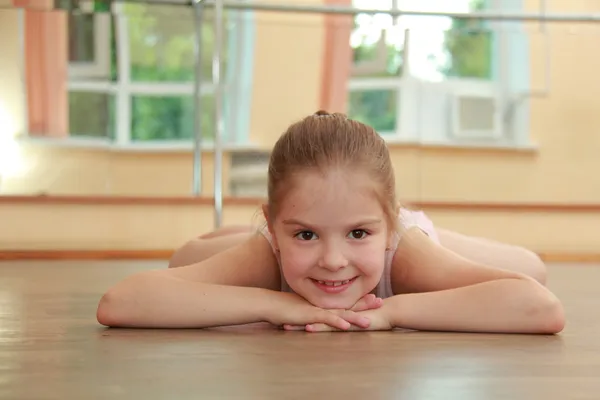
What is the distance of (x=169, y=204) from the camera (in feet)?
10.4

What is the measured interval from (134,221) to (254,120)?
1.85 ft

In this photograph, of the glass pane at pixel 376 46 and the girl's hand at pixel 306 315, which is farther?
the glass pane at pixel 376 46

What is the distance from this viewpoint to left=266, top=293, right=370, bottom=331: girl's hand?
3.68 feet

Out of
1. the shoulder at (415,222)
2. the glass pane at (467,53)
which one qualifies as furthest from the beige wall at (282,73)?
the shoulder at (415,222)

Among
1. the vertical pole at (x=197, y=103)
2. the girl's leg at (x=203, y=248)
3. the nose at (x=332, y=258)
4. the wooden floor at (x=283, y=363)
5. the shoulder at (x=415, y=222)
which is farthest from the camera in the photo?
the vertical pole at (x=197, y=103)

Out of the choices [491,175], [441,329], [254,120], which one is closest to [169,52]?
[254,120]

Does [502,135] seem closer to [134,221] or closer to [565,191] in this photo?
[565,191]

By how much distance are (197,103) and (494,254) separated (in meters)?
1.76

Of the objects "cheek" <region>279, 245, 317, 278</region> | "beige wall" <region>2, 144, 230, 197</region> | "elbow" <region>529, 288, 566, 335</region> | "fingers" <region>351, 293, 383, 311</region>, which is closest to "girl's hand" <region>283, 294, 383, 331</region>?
"fingers" <region>351, 293, 383, 311</region>

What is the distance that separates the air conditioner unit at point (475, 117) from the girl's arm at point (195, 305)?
229 cm

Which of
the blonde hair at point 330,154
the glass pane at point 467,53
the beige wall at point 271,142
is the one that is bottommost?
the beige wall at point 271,142

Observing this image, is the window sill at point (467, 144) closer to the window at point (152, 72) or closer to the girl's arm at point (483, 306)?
the window at point (152, 72)

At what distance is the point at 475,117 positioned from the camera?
3.41 meters

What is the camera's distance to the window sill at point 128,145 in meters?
2.97
